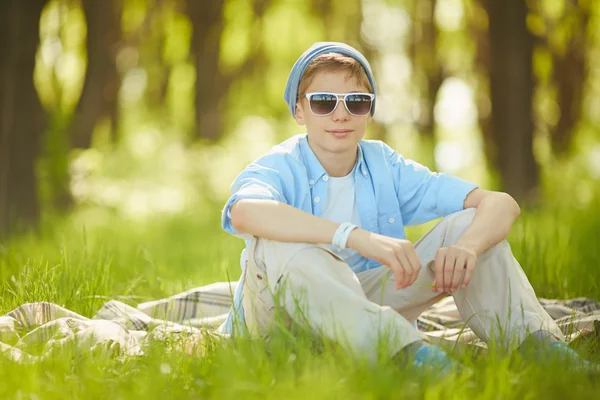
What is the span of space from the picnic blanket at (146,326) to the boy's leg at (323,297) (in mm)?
281

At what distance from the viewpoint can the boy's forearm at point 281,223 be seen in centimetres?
278

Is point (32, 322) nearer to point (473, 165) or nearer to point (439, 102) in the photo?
point (439, 102)

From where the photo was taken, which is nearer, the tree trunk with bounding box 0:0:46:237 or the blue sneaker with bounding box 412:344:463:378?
the blue sneaker with bounding box 412:344:463:378

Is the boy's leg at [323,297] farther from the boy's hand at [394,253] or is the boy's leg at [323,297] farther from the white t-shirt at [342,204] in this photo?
the white t-shirt at [342,204]

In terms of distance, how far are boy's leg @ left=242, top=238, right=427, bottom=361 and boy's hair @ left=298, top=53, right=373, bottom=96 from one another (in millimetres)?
912

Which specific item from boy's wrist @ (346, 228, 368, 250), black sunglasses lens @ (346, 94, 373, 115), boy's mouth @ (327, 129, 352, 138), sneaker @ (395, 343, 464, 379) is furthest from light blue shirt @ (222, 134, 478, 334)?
sneaker @ (395, 343, 464, 379)


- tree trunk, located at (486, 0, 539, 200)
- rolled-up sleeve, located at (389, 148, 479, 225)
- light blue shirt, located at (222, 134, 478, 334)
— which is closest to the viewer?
light blue shirt, located at (222, 134, 478, 334)

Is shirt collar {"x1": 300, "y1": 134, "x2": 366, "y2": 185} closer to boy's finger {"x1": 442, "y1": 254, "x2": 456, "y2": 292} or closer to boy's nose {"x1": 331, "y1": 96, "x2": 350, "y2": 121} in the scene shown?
boy's nose {"x1": 331, "y1": 96, "x2": 350, "y2": 121}

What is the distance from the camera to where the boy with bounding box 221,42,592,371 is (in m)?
2.69

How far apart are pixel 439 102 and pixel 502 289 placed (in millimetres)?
14124

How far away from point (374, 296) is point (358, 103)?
2.83 feet

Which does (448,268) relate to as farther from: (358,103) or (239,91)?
(239,91)

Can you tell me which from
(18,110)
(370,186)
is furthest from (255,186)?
(18,110)

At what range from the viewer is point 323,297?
8.78ft
